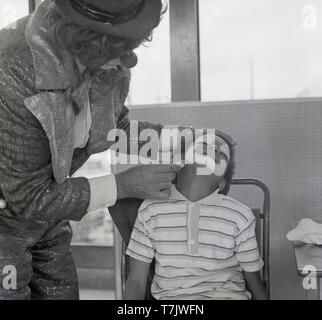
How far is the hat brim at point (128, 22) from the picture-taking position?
1.09 m

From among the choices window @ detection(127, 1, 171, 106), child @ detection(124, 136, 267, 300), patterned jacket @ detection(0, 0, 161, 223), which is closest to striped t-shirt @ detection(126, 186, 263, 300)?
child @ detection(124, 136, 267, 300)

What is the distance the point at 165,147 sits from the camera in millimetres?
1547

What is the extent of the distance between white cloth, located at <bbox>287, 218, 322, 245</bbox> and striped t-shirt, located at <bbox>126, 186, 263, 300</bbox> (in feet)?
0.41

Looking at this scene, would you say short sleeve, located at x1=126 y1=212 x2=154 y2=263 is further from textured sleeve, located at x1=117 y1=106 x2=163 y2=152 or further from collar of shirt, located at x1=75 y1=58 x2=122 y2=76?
collar of shirt, located at x1=75 y1=58 x2=122 y2=76

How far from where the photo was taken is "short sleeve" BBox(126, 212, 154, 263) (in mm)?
1462

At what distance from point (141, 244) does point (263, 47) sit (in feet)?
3.03

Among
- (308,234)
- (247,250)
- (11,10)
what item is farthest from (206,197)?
(11,10)

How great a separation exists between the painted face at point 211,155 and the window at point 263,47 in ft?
1.49

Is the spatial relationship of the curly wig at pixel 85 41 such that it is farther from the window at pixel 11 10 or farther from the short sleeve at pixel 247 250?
the window at pixel 11 10

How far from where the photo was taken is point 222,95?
1887 mm

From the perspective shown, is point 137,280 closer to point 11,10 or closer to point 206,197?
point 206,197

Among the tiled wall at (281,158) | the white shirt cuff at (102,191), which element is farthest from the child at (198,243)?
the tiled wall at (281,158)
